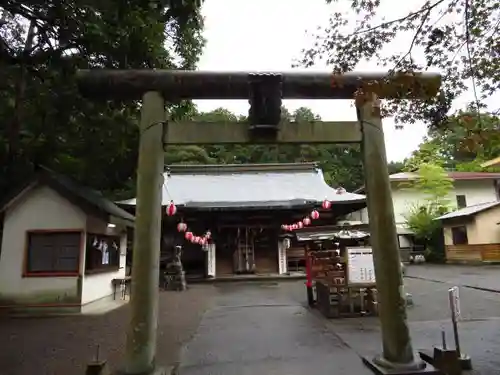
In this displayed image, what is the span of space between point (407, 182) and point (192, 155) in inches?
697

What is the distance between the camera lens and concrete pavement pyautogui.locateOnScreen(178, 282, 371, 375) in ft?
19.0

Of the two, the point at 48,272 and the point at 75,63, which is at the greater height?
the point at 75,63

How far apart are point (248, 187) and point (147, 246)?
20.5 metres

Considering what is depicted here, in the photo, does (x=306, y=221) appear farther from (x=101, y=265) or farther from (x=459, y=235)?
(x=459, y=235)

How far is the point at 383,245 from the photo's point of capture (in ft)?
18.6

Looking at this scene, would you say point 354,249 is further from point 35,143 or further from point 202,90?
point 35,143

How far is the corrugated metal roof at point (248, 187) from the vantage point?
2172cm

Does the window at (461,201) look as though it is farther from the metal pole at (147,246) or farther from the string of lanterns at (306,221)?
the metal pole at (147,246)

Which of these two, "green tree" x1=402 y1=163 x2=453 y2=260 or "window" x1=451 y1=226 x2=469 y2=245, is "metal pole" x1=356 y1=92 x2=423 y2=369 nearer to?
"window" x1=451 y1=226 x2=469 y2=245

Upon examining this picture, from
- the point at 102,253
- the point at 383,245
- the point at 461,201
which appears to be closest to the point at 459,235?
the point at 461,201

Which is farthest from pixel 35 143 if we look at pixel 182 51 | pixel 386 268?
pixel 386 268

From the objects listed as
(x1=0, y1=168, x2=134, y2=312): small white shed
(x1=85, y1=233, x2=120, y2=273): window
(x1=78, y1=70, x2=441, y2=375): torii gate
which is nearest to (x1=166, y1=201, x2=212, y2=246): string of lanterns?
(x1=85, y1=233, x2=120, y2=273): window

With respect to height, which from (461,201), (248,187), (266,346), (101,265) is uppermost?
(248,187)

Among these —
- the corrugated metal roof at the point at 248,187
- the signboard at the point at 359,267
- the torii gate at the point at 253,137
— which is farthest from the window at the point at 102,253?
the signboard at the point at 359,267
